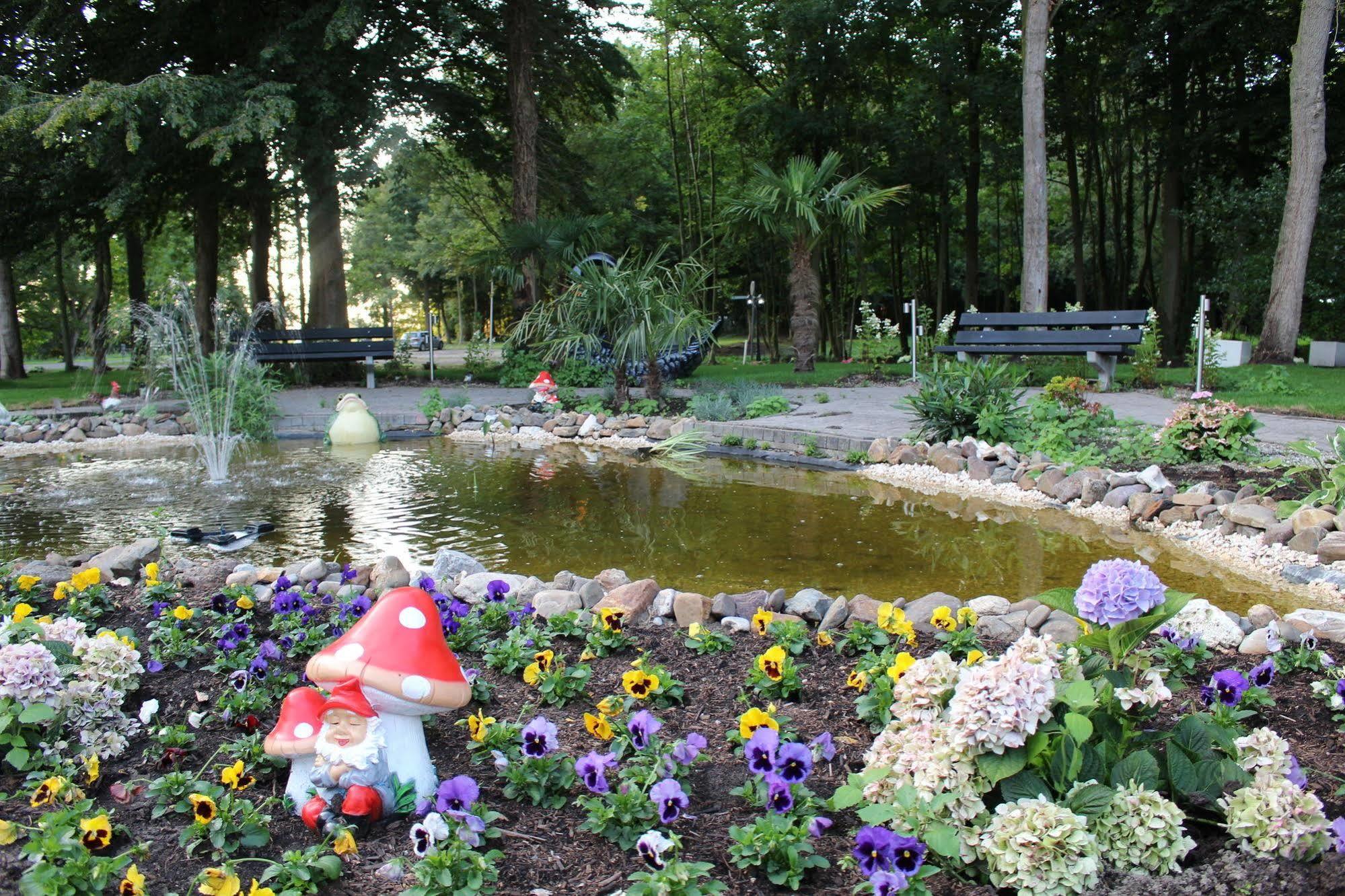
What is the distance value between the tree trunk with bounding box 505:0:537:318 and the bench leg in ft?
23.4

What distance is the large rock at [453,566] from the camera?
386cm

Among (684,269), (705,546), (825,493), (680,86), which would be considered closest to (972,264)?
(680,86)

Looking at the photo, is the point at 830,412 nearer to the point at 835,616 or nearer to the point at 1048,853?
the point at 835,616

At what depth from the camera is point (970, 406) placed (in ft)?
22.9

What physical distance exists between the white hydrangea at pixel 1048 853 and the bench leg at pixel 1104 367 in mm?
8844

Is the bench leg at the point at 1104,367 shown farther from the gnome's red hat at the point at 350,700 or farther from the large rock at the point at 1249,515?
the gnome's red hat at the point at 350,700

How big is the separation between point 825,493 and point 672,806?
457 centimetres

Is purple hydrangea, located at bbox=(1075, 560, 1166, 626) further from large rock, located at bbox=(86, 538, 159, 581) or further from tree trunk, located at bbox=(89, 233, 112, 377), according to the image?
tree trunk, located at bbox=(89, 233, 112, 377)

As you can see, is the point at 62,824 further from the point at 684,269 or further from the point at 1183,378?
the point at 1183,378

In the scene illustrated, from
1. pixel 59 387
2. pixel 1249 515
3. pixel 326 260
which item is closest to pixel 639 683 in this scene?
pixel 1249 515

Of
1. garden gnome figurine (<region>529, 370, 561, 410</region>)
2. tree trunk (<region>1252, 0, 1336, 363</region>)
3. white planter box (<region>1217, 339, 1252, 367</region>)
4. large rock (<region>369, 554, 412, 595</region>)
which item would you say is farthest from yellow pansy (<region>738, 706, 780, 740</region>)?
white planter box (<region>1217, 339, 1252, 367</region>)

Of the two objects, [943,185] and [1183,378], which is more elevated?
[943,185]

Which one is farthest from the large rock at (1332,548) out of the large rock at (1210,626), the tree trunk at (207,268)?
the tree trunk at (207,268)

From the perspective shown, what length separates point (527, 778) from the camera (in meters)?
2.05
